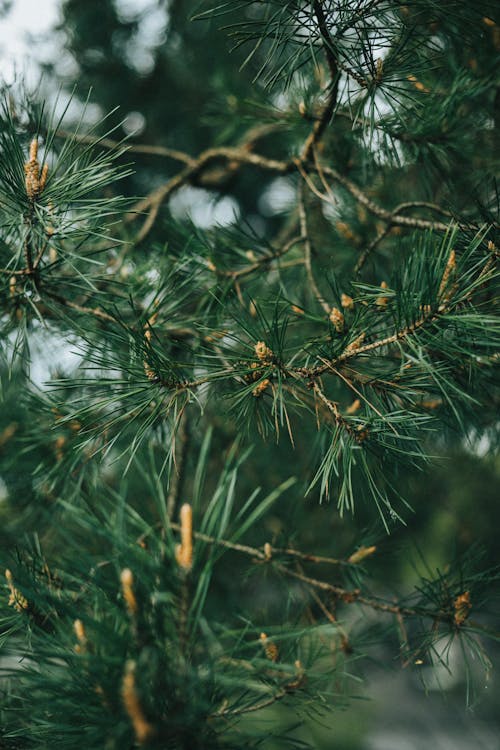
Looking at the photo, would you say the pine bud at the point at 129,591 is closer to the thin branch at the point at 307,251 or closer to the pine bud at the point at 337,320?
the pine bud at the point at 337,320

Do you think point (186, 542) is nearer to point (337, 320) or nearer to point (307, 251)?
point (337, 320)

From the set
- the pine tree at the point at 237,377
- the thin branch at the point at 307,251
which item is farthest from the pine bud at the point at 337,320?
the thin branch at the point at 307,251

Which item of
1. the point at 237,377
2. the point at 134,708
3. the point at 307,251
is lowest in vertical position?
the point at 134,708

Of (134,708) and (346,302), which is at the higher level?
(346,302)

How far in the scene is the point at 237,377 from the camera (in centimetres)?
45

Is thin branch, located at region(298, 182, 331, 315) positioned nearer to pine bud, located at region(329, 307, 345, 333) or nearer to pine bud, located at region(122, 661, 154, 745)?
pine bud, located at region(329, 307, 345, 333)

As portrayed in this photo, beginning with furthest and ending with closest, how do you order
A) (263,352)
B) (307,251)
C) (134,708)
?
(307,251)
(263,352)
(134,708)

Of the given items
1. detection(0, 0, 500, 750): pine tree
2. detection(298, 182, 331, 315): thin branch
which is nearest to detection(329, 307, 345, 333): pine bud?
detection(0, 0, 500, 750): pine tree

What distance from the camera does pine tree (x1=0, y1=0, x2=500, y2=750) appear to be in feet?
1.02

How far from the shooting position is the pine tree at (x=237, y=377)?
12.2 inches

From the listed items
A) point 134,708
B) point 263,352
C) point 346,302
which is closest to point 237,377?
point 263,352

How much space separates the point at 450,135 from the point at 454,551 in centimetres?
55

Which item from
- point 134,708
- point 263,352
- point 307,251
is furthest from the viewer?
point 307,251

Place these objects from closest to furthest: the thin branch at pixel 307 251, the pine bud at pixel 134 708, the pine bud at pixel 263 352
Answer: the pine bud at pixel 134 708
the pine bud at pixel 263 352
the thin branch at pixel 307 251
